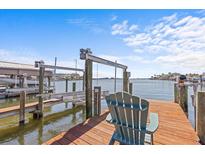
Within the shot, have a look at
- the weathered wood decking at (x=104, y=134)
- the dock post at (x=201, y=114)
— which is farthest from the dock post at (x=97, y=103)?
the dock post at (x=201, y=114)

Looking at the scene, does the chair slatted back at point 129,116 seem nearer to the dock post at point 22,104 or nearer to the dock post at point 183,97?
the dock post at point 22,104

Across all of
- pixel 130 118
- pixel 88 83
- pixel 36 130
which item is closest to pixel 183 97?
pixel 88 83

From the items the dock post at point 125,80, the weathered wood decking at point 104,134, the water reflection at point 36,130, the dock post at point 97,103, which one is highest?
the dock post at point 125,80

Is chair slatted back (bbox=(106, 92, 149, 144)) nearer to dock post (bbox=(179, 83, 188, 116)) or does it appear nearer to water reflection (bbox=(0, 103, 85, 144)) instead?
water reflection (bbox=(0, 103, 85, 144))

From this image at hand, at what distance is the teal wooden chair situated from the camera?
2312mm

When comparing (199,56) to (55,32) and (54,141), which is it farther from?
(54,141)

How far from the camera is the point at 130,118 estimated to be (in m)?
2.45

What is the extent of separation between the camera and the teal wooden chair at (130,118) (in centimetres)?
231

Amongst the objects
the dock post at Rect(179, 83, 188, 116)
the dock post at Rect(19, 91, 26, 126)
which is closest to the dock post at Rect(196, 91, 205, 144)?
the dock post at Rect(179, 83, 188, 116)

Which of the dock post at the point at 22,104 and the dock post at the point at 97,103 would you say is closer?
the dock post at the point at 97,103

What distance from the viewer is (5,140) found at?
468 centimetres
